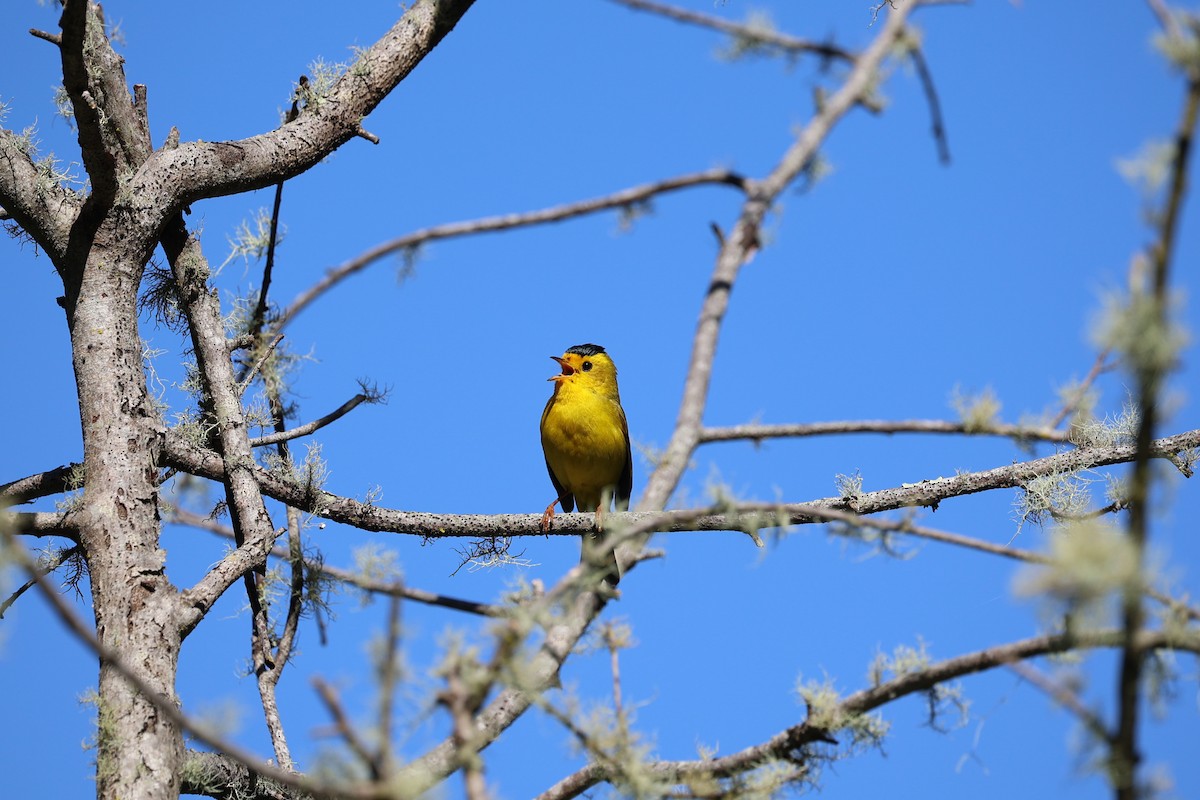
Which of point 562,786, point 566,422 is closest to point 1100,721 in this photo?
point 562,786

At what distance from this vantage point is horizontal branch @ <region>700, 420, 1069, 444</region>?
1.39m

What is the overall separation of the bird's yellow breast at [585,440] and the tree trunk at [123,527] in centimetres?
338

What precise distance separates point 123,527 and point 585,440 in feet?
12.0

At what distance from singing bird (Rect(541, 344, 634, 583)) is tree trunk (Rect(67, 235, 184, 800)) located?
3390 millimetres

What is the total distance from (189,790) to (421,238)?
8.29 feet

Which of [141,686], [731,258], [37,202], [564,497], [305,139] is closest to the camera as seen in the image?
[141,686]

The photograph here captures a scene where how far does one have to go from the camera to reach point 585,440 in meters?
6.64

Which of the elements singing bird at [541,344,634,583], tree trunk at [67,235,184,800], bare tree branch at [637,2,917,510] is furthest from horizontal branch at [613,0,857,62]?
singing bird at [541,344,634,583]

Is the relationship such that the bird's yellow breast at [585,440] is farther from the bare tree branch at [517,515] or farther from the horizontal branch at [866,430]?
the horizontal branch at [866,430]

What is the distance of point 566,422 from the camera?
6703mm

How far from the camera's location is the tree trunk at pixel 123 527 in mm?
2859

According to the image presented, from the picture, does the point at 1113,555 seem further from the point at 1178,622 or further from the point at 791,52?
the point at 791,52

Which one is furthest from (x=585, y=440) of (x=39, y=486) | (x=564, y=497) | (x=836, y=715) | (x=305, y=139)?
(x=836, y=715)

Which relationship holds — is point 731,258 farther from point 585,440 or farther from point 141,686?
point 585,440
